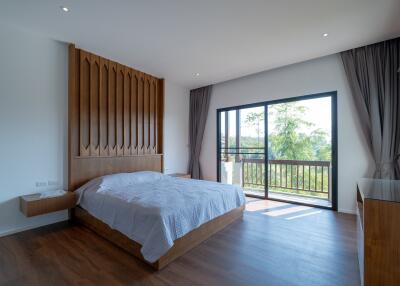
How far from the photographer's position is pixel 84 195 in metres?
3.04

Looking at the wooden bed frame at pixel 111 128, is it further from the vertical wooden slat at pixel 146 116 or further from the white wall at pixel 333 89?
the white wall at pixel 333 89

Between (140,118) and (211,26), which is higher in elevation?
(211,26)

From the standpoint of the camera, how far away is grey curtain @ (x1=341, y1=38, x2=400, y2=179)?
10.1 ft

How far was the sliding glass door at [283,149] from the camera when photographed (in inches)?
156

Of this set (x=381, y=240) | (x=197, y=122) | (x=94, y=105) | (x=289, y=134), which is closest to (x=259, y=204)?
(x=289, y=134)

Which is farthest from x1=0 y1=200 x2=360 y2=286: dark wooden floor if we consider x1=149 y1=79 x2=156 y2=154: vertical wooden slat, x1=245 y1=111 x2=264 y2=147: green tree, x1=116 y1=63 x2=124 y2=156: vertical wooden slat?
x1=245 y1=111 x2=264 y2=147: green tree

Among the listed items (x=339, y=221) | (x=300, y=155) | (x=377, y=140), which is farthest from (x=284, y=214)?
(x=377, y=140)

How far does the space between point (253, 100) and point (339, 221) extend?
2887mm

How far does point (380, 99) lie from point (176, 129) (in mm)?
4142

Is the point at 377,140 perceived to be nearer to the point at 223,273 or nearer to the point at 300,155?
the point at 300,155

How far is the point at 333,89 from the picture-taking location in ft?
12.1

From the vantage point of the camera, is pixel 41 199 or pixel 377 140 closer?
pixel 41 199

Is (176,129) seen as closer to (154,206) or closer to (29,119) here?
(29,119)

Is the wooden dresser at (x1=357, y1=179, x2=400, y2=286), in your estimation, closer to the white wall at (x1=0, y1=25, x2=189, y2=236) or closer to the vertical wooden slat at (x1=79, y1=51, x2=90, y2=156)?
the vertical wooden slat at (x1=79, y1=51, x2=90, y2=156)
